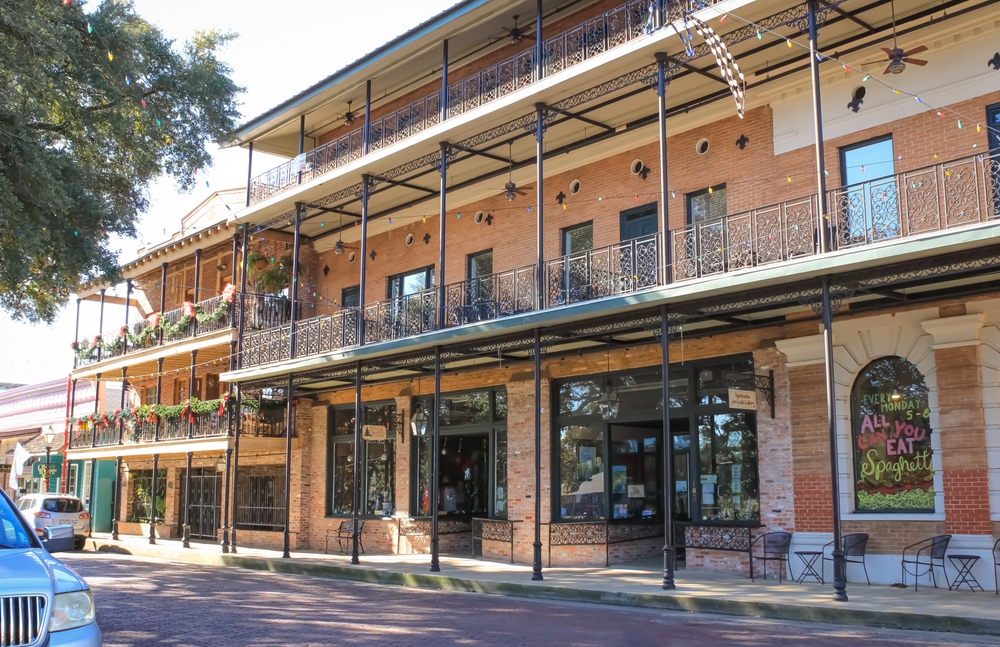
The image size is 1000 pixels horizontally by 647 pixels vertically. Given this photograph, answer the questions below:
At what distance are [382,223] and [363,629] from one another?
13785 millimetres

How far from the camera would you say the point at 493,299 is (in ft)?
57.8

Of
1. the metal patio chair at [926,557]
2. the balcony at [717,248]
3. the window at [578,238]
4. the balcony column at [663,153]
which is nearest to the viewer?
the balcony at [717,248]

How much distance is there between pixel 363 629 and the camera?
10398 millimetres

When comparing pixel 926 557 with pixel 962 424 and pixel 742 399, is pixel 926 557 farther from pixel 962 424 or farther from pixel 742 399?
pixel 742 399

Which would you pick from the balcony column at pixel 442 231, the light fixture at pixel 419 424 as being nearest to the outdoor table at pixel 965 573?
the balcony column at pixel 442 231

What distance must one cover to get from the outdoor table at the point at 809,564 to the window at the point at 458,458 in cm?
780

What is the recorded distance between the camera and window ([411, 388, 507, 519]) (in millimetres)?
20250

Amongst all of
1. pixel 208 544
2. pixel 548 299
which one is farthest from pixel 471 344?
pixel 208 544

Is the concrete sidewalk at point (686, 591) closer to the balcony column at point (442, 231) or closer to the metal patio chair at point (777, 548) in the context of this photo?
the metal patio chair at point (777, 548)

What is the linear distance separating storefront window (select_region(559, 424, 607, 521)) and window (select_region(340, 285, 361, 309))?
7.64m

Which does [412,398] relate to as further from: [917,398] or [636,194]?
[917,398]

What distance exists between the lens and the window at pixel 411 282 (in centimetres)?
2141

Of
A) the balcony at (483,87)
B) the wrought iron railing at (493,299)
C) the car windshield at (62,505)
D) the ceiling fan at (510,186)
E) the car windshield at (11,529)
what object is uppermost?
the balcony at (483,87)

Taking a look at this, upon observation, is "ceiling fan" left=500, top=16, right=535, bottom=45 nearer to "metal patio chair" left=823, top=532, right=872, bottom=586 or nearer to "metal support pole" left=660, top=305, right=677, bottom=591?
"metal support pole" left=660, top=305, right=677, bottom=591
